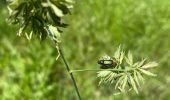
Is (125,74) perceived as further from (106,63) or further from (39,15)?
(39,15)

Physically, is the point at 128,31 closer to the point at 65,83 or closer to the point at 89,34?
the point at 89,34

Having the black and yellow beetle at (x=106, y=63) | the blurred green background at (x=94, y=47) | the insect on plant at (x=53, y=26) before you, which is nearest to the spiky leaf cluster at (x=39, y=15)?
the insect on plant at (x=53, y=26)

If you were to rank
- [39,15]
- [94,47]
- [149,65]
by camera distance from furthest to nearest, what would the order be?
1. [94,47]
2. [149,65]
3. [39,15]

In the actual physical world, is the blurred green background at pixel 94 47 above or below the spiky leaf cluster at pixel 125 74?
below

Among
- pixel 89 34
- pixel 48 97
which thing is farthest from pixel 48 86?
pixel 89 34

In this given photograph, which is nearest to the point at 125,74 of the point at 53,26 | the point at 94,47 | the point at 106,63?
the point at 106,63

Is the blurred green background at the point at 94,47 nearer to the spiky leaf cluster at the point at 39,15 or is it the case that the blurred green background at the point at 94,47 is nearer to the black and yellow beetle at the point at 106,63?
the black and yellow beetle at the point at 106,63

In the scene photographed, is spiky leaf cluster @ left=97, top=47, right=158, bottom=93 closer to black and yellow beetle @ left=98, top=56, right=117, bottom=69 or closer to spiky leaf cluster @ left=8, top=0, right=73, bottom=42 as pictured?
black and yellow beetle @ left=98, top=56, right=117, bottom=69
